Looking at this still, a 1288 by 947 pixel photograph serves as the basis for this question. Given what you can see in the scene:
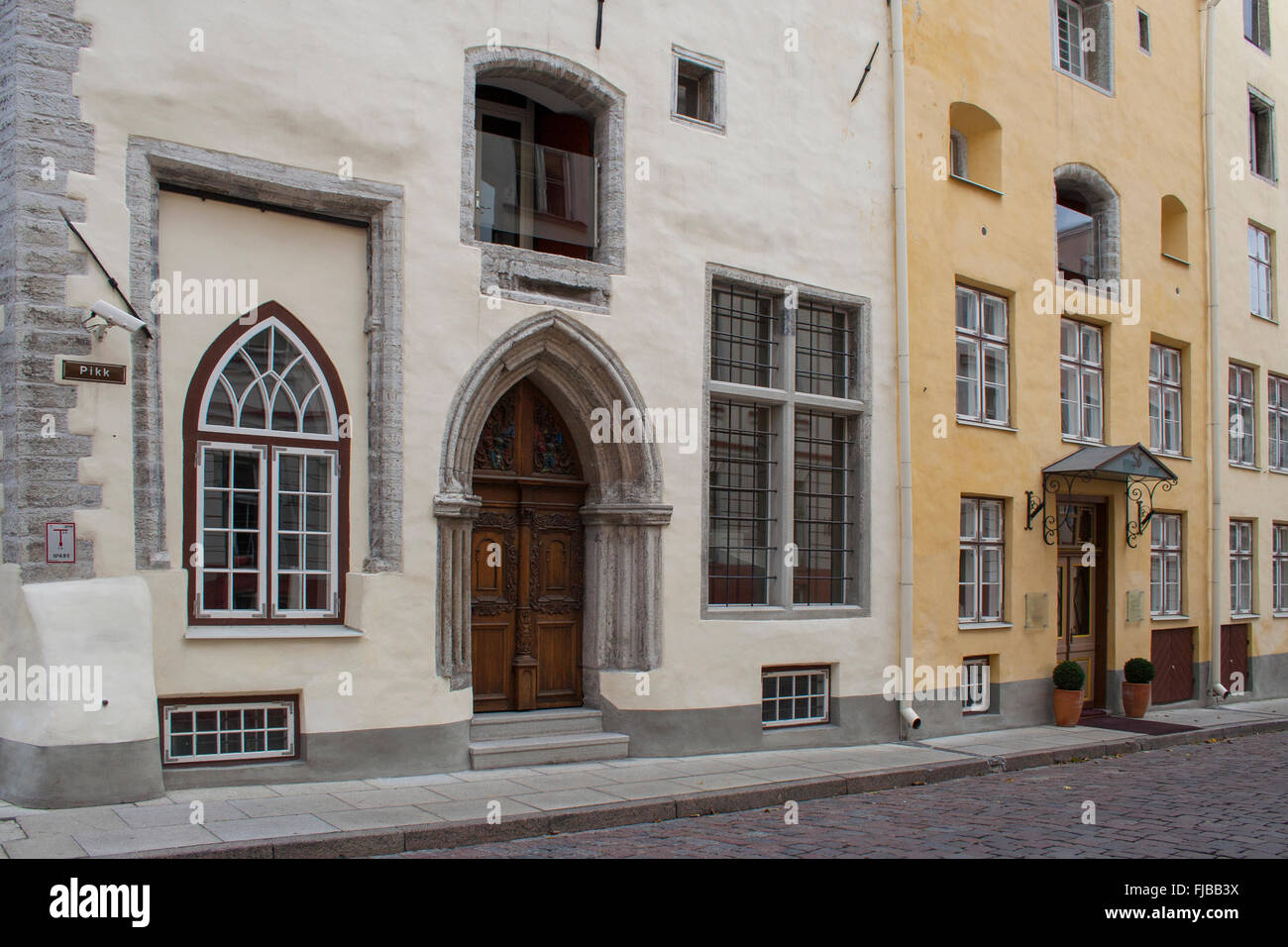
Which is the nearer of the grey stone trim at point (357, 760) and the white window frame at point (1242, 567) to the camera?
the grey stone trim at point (357, 760)

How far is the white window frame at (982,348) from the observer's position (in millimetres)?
14952

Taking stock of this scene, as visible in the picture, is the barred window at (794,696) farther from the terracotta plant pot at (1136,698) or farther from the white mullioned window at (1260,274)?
the white mullioned window at (1260,274)

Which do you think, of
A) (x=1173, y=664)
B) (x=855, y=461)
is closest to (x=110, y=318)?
(x=855, y=461)

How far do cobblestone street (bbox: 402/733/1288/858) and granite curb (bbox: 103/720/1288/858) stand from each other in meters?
0.12

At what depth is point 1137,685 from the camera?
16344 mm

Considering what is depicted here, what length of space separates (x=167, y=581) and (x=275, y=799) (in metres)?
1.77

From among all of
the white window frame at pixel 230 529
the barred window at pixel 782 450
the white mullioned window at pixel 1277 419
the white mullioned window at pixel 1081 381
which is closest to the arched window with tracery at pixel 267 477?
the white window frame at pixel 230 529

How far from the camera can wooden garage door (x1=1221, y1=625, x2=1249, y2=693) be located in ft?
62.6

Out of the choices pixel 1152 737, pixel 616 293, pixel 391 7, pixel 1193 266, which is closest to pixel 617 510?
pixel 616 293

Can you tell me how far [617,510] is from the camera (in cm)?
1162

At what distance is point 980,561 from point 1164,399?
17.9 ft

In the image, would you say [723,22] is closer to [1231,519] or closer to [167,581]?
[167,581]

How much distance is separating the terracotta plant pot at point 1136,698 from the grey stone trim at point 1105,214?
5671mm

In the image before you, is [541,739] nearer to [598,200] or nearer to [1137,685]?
[598,200]
